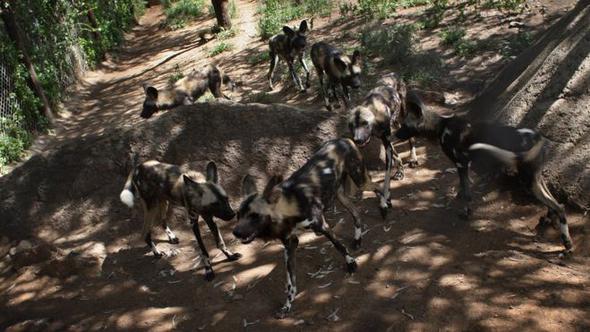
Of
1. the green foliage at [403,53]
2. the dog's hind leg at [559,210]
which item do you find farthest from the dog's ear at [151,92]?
the dog's hind leg at [559,210]

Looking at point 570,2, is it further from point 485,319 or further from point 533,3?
point 485,319

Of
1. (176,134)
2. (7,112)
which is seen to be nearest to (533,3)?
(176,134)

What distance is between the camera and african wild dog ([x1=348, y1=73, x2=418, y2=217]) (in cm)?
557

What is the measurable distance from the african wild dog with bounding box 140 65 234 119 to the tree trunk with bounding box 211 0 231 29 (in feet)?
20.5

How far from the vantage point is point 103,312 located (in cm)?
467

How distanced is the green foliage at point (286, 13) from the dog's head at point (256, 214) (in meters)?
10.0

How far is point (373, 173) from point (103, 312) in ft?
12.1

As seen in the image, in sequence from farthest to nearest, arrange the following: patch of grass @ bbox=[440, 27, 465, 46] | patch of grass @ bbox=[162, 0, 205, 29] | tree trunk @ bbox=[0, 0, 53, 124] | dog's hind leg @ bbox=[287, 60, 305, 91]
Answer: patch of grass @ bbox=[162, 0, 205, 29] → tree trunk @ bbox=[0, 0, 53, 124] → dog's hind leg @ bbox=[287, 60, 305, 91] → patch of grass @ bbox=[440, 27, 465, 46]

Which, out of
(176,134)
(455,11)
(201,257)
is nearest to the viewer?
(201,257)

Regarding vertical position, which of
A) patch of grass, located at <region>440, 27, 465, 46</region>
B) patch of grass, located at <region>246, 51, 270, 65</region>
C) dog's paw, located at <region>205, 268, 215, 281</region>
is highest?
patch of grass, located at <region>440, 27, 465, 46</region>

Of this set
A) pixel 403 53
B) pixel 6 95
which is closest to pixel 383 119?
pixel 403 53

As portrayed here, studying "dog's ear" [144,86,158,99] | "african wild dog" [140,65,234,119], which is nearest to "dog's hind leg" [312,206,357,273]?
→ "african wild dog" [140,65,234,119]

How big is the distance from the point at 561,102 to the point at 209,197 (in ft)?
12.7

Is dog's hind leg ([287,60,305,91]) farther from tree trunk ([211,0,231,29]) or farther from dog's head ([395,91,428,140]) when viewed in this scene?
tree trunk ([211,0,231,29])
